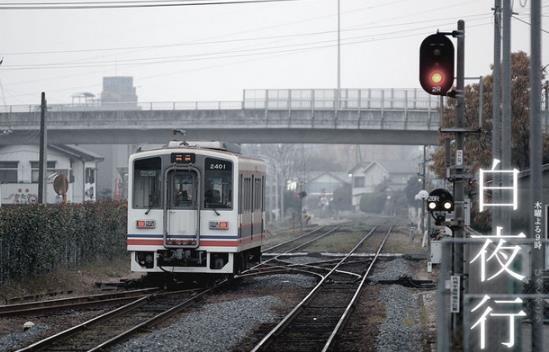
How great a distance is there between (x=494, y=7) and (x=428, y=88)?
7802 millimetres

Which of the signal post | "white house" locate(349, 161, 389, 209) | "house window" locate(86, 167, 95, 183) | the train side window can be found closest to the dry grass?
the train side window

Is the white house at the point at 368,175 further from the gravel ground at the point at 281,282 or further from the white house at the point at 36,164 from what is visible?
the gravel ground at the point at 281,282

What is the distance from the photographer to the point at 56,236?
70.8 feet

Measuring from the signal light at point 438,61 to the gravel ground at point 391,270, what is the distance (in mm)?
12410

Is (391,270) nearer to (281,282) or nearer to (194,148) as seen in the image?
(281,282)

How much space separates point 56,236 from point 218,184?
15.2 ft

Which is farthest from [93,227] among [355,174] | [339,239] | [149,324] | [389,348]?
[355,174]

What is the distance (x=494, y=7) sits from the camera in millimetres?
17859

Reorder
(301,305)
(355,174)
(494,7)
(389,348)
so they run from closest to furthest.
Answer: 1. (389,348)
2. (301,305)
3. (494,7)
4. (355,174)

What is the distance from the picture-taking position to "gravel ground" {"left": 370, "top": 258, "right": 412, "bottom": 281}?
23266 millimetres

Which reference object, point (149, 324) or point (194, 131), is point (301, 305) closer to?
point (149, 324)

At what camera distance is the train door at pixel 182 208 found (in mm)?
19141

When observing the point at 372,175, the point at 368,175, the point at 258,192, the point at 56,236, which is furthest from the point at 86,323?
the point at 368,175

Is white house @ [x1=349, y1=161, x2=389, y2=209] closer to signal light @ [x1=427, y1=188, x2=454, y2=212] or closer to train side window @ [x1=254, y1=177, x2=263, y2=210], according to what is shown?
train side window @ [x1=254, y1=177, x2=263, y2=210]
